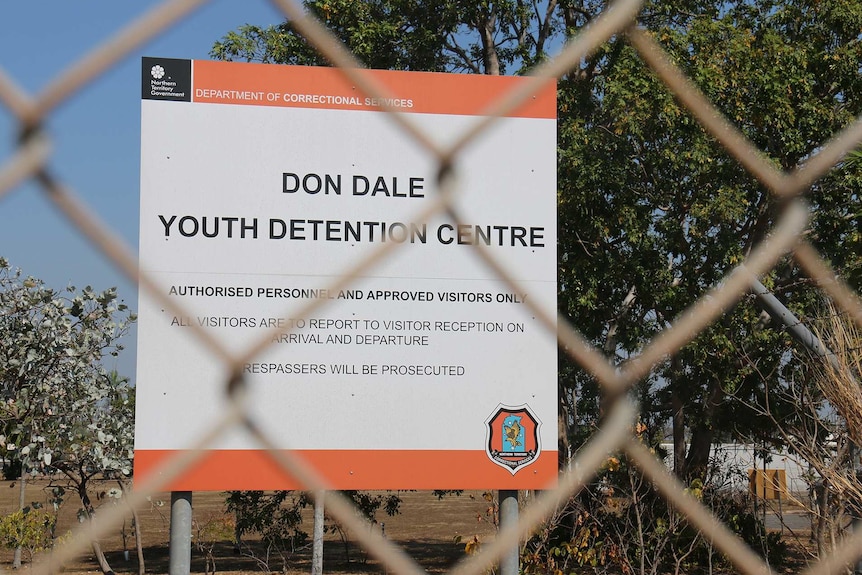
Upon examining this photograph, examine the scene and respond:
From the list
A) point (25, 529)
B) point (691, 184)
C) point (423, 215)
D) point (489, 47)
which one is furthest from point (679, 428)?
point (423, 215)

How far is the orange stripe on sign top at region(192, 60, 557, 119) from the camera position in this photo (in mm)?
3906

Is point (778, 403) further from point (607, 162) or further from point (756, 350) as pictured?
point (607, 162)

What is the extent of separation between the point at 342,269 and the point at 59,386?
528 centimetres

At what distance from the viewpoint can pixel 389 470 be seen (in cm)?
397

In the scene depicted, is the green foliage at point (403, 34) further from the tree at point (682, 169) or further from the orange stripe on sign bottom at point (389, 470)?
the orange stripe on sign bottom at point (389, 470)

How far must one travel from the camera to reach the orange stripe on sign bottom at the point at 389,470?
152 inches

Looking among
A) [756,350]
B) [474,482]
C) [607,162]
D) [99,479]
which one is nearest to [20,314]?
[99,479]

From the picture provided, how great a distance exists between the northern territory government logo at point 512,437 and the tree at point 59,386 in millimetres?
5174

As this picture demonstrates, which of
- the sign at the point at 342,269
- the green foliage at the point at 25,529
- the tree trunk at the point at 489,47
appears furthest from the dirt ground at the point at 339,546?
the tree trunk at the point at 489,47

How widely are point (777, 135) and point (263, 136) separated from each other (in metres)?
6.39

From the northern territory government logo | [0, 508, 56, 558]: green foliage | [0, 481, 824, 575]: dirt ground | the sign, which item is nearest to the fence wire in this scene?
the sign

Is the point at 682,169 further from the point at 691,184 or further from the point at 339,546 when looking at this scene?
the point at 339,546

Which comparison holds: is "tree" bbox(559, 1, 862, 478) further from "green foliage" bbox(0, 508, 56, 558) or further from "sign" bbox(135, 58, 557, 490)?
"green foliage" bbox(0, 508, 56, 558)

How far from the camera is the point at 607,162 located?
29.1 ft
